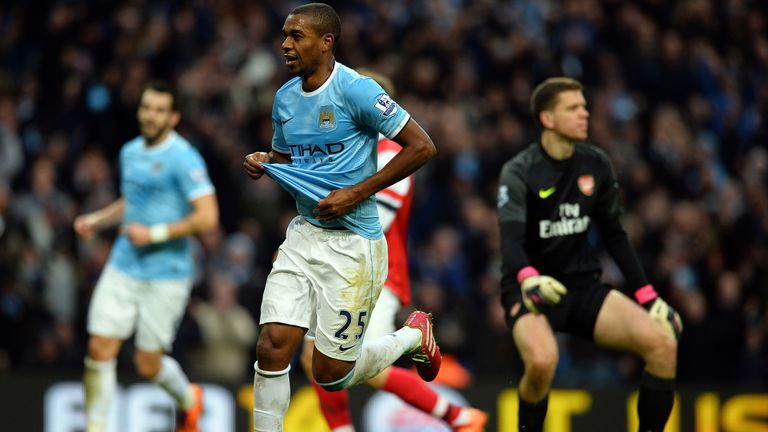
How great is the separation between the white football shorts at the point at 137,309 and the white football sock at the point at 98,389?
220 millimetres

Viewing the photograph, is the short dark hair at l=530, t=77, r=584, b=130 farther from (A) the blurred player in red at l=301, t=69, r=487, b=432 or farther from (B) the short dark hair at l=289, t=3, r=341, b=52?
(B) the short dark hair at l=289, t=3, r=341, b=52

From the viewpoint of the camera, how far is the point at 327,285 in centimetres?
650

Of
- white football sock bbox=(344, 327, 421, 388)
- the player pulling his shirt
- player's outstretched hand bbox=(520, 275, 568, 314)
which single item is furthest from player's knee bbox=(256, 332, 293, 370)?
player's outstretched hand bbox=(520, 275, 568, 314)

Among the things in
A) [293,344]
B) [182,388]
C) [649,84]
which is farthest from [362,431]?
[649,84]

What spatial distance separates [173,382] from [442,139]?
20.8 feet

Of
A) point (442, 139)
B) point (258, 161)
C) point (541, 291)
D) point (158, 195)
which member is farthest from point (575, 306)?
point (442, 139)

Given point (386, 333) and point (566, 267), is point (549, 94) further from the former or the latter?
point (386, 333)

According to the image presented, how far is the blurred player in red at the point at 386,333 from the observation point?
7949 mm

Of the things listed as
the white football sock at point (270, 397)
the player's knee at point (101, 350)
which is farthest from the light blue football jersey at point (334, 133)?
the player's knee at point (101, 350)

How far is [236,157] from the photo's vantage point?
14062 millimetres

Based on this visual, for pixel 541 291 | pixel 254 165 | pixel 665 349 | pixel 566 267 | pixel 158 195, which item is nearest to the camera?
pixel 254 165

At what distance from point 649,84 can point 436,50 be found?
284 cm

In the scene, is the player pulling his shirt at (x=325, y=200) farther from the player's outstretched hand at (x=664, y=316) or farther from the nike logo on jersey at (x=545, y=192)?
the player's outstretched hand at (x=664, y=316)

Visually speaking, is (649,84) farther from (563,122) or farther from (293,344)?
(293,344)
